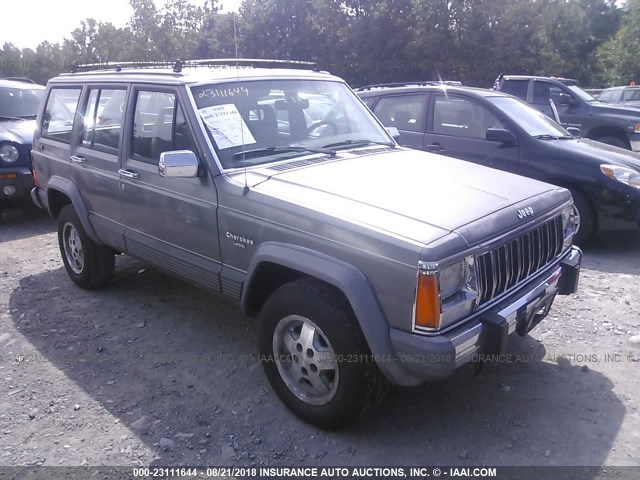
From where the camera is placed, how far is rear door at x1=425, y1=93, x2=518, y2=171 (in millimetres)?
6484

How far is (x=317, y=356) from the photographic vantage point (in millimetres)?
3150

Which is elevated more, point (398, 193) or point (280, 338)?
point (398, 193)

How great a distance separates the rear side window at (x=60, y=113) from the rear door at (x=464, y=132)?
12.1 ft

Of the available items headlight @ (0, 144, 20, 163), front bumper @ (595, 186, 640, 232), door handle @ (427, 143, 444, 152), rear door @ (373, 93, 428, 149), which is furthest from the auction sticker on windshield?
headlight @ (0, 144, 20, 163)

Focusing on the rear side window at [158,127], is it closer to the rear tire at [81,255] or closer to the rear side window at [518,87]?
the rear tire at [81,255]

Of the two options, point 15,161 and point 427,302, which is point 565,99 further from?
point 427,302

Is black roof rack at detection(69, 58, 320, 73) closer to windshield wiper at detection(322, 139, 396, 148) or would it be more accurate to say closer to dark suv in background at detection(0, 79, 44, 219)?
windshield wiper at detection(322, 139, 396, 148)

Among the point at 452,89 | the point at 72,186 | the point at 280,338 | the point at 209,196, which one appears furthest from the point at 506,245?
the point at 452,89

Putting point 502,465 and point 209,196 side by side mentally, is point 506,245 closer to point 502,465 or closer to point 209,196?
point 502,465

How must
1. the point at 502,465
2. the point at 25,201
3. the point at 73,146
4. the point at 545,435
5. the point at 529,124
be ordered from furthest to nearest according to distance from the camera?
the point at 25,201
the point at 529,124
the point at 73,146
the point at 545,435
the point at 502,465

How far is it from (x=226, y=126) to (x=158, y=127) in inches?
25.4

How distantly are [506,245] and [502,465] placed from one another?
1.12 meters

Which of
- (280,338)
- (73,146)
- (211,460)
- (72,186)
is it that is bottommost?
(211,460)

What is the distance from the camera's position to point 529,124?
6.58 m
